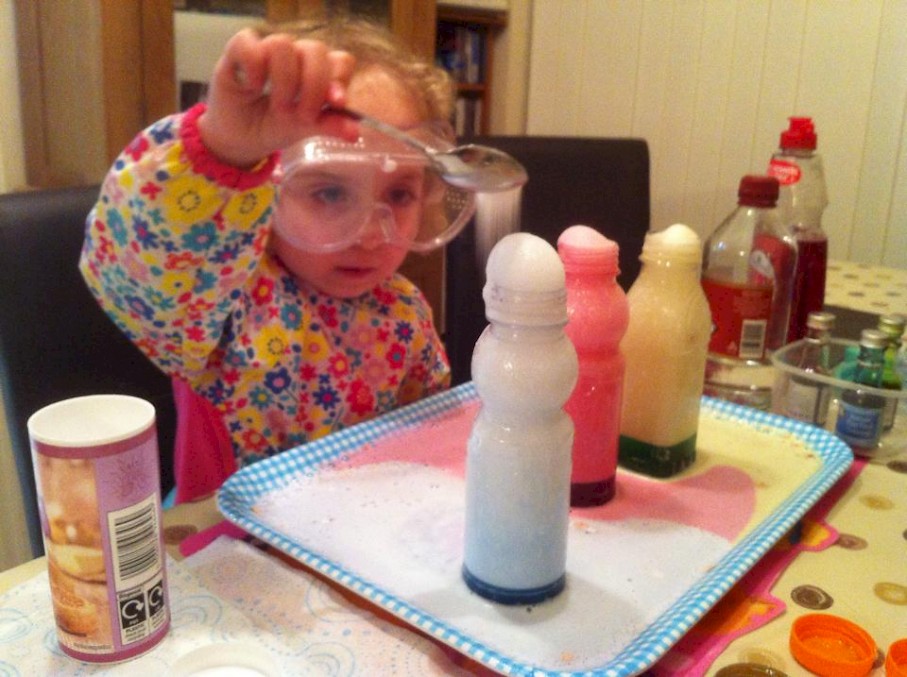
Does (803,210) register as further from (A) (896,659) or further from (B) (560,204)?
(A) (896,659)

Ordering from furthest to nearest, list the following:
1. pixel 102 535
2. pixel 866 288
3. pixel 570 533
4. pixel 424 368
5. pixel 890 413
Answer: pixel 866 288
pixel 424 368
pixel 890 413
pixel 570 533
pixel 102 535

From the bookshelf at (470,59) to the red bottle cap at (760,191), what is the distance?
175 cm

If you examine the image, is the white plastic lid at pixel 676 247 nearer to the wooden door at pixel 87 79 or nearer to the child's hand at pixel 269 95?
the child's hand at pixel 269 95

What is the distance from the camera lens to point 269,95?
0.54 m

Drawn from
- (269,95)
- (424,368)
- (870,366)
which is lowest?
(424,368)

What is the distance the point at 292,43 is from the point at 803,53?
1.90m

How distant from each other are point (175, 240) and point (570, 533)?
39 cm

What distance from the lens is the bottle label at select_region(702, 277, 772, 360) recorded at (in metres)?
0.88

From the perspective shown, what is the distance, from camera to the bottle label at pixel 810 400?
0.84m

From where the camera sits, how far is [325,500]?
0.63 meters

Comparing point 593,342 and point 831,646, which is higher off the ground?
point 593,342

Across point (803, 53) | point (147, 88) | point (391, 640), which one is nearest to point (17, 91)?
point (147, 88)

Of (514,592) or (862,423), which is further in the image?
(862,423)

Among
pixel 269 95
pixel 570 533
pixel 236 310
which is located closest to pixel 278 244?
pixel 236 310
